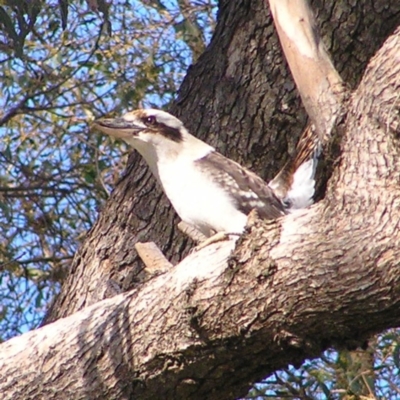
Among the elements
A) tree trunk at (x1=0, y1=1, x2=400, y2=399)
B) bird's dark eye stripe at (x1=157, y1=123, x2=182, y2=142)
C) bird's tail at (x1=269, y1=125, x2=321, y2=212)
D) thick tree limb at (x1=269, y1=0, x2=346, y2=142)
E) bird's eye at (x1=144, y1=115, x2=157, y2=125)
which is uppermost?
bird's eye at (x1=144, y1=115, x2=157, y2=125)

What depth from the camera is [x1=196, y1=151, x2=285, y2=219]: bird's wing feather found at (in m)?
3.46

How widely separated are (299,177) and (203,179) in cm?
36

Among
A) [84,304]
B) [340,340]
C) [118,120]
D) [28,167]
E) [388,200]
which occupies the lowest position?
[340,340]

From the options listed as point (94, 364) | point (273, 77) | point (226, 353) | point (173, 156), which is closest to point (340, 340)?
point (226, 353)

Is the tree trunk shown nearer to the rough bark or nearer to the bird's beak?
the rough bark

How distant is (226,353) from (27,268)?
2.89m

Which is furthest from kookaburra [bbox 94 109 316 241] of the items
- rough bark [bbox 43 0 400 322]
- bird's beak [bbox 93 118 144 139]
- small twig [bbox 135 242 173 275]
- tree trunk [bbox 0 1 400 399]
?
tree trunk [bbox 0 1 400 399]

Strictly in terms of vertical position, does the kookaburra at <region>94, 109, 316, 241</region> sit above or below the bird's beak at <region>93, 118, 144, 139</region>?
below

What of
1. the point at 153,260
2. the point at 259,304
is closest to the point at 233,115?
the point at 153,260

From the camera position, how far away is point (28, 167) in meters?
5.33

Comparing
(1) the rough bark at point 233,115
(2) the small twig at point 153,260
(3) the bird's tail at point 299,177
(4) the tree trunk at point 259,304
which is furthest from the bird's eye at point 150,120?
(4) the tree trunk at point 259,304

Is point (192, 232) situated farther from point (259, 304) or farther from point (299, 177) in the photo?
point (259, 304)

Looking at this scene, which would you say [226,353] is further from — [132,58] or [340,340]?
[132,58]

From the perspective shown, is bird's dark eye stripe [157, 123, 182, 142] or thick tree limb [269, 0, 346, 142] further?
bird's dark eye stripe [157, 123, 182, 142]
